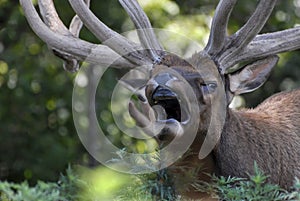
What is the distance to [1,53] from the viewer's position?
1135 cm

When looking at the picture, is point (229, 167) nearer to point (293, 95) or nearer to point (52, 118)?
point (293, 95)

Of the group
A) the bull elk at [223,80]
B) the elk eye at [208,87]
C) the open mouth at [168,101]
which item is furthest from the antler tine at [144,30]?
the open mouth at [168,101]

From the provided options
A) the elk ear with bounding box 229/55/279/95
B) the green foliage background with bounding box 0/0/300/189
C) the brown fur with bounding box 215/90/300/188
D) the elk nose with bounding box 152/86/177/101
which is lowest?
the green foliage background with bounding box 0/0/300/189

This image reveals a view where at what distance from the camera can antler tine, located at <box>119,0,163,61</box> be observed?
232 inches

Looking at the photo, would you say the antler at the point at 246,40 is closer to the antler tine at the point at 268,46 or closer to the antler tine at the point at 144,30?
the antler tine at the point at 268,46

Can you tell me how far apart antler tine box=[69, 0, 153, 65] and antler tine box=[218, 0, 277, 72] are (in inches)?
20.5

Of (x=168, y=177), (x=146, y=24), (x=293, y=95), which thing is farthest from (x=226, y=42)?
(x=168, y=177)

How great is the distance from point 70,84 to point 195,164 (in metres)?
6.23

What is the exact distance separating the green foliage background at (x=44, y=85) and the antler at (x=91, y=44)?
471 centimetres

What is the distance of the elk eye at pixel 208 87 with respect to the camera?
215 inches

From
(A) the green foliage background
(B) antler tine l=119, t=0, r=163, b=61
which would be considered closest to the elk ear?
(B) antler tine l=119, t=0, r=163, b=61

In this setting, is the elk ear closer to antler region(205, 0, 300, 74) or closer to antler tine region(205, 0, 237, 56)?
antler region(205, 0, 300, 74)

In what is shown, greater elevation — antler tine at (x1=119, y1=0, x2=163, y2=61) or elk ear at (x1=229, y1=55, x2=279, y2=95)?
antler tine at (x1=119, y1=0, x2=163, y2=61)

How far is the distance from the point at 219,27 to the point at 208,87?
1.39ft
